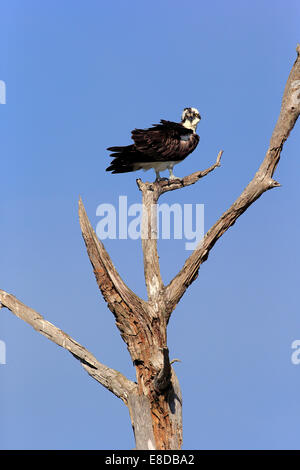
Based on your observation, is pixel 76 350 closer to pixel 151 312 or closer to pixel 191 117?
pixel 151 312

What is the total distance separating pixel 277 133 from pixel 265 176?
0.68 m

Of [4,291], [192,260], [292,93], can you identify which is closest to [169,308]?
[192,260]

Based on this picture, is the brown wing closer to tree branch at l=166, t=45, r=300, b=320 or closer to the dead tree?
the dead tree

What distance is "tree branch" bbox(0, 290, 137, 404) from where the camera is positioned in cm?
870

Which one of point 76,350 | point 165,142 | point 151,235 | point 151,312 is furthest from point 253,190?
point 76,350

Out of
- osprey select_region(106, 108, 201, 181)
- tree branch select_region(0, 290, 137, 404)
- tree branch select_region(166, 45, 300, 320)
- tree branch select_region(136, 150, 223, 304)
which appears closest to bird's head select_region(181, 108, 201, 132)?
osprey select_region(106, 108, 201, 181)

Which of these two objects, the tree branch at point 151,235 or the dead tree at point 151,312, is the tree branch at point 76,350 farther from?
the tree branch at point 151,235

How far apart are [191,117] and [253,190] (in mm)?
1803

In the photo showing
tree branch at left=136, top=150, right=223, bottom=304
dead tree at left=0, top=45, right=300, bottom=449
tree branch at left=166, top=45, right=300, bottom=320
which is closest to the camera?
dead tree at left=0, top=45, right=300, bottom=449

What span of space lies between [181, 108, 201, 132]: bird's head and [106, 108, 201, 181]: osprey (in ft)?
0.49

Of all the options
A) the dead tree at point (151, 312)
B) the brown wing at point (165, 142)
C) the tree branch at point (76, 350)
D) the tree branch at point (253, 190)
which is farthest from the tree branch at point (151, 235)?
the tree branch at point (76, 350)

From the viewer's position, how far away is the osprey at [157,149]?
365 inches
